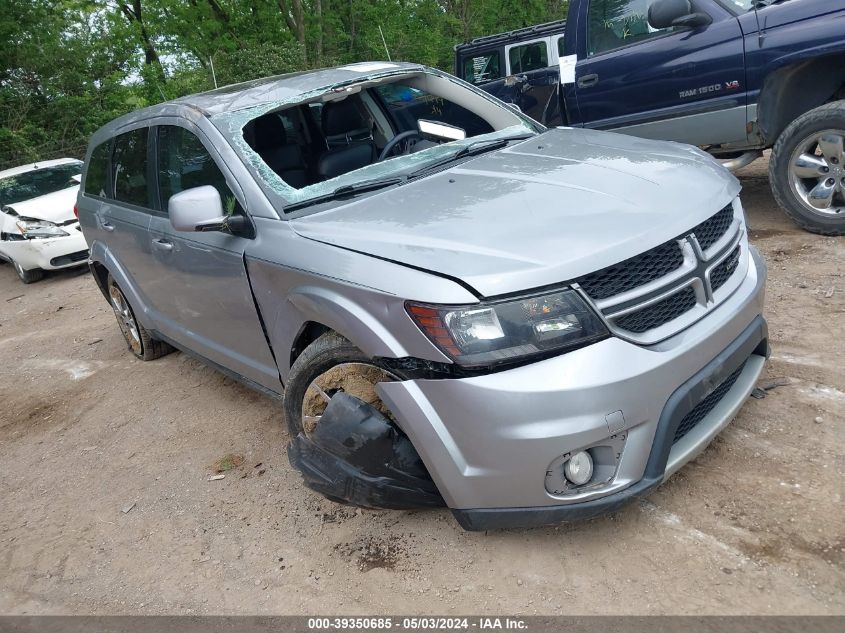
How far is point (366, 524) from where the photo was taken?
3.10 meters

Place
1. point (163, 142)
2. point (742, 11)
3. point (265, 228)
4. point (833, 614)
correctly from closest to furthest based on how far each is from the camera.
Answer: point (833, 614) → point (265, 228) → point (163, 142) → point (742, 11)

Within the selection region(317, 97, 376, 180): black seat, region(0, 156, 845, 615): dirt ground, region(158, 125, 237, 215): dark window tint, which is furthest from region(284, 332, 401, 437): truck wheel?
region(317, 97, 376, 180): black seat

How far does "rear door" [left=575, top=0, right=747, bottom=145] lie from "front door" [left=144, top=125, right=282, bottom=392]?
3570 mm

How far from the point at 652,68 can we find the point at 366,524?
4213 millimetres

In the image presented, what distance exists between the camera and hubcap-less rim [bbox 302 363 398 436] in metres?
2.75

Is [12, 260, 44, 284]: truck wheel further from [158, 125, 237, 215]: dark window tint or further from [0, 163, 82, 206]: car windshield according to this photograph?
[158, 125, 237, 215]: dark window tint

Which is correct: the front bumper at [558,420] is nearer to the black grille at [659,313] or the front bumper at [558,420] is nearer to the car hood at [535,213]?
the black grille at [659,313]

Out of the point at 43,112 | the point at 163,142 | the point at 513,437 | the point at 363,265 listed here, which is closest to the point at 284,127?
the point at 163,142

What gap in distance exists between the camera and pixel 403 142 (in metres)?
4.13

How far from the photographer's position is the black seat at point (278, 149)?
12.5ft

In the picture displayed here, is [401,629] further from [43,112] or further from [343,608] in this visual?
[43,112]

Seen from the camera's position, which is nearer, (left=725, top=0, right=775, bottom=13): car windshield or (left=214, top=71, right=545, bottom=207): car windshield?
(left=214, top=71, right=545, bottom=207): car windshield

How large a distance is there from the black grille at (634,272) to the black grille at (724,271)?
0.25 meters

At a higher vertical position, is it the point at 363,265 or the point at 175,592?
the point at 363,265
